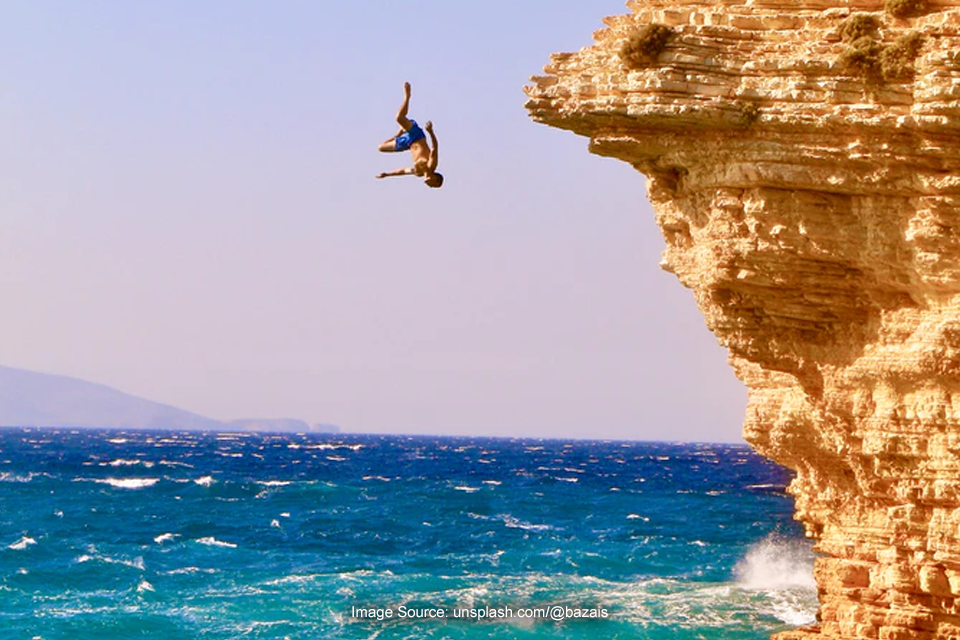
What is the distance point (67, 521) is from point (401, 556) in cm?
Result: 1845

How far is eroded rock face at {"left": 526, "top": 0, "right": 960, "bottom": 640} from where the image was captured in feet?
56.8

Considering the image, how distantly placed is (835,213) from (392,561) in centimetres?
2925

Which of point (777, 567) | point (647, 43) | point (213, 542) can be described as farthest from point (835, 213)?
point (213, 542)

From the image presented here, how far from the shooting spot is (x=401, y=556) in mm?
46219

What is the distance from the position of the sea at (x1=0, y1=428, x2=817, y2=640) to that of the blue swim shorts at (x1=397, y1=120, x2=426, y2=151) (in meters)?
14.8

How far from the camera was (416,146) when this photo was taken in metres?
17.5

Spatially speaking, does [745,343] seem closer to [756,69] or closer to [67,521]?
[756,69]

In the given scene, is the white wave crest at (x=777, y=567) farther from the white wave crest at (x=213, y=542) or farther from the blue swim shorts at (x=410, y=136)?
the blue swim shorts at (x=410, y=136)

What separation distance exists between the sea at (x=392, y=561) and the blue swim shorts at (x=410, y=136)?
14757mm

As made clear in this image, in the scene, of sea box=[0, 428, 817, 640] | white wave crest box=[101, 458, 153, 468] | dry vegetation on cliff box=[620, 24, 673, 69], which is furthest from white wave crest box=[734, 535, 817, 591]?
white wave crest box=[101, 458, 153, 468]

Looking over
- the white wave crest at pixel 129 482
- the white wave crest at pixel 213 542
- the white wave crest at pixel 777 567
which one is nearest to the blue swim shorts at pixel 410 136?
the white wave crest at pixel 777 567

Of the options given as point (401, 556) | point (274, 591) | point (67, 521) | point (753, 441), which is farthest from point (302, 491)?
point (753, 441)

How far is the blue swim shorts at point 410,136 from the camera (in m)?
17.6

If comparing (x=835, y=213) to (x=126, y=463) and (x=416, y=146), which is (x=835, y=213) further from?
(x=126, y=463)
